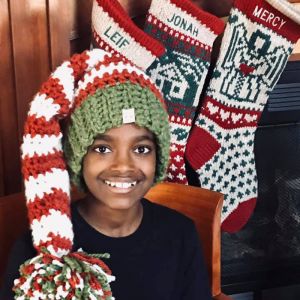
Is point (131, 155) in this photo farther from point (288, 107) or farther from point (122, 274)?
point (288, 107)

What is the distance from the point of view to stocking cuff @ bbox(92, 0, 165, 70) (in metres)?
1.35

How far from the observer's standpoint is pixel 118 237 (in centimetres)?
106

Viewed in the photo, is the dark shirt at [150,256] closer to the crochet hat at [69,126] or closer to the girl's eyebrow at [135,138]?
the crochet hat at [69,126]

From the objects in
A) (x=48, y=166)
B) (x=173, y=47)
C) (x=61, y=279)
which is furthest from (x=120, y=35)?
(x=61, y=279)

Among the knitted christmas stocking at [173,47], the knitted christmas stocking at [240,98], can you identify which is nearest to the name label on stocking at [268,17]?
the knitted christmas stocking at [240,98]

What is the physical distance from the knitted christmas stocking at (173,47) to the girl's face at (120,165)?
448 mm

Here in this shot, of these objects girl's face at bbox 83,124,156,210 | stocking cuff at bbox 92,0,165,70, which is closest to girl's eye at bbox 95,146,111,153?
girl's face at bbox 83,124,156,210

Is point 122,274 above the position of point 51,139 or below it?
below

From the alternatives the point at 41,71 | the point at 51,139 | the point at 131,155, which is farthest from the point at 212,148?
the point at 51,139

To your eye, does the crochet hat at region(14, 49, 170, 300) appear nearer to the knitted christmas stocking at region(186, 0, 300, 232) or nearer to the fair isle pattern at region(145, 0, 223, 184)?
the fair isle pattern at region(145, 0, 223, 184)

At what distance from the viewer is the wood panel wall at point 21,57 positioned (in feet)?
4.37

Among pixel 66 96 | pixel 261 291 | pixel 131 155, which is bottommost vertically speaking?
pixel 261 291

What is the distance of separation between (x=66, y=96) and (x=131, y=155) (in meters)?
0.17

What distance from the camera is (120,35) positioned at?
1370mm
